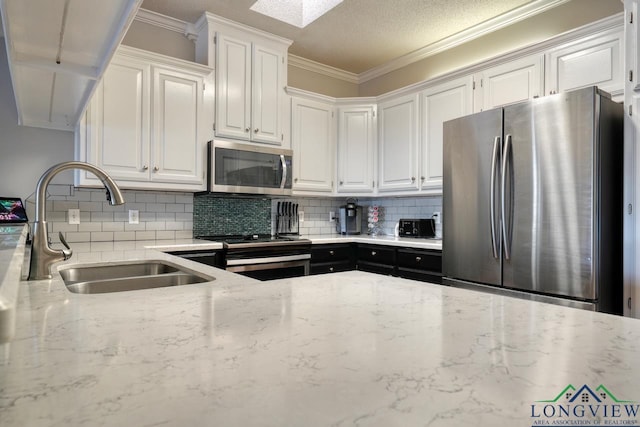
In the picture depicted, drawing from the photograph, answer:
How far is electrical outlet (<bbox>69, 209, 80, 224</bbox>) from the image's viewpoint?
2.81m

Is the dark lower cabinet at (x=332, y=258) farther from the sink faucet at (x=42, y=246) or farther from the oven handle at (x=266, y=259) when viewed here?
the sink faucet at (x=42, y=246)

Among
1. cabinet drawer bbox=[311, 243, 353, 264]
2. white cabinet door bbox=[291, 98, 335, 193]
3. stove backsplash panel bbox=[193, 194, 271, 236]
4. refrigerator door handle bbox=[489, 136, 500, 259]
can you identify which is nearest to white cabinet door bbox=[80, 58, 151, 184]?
stove backsplash panel bbox=[193, 194, 271, 236]

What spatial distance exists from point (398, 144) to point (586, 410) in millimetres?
3322

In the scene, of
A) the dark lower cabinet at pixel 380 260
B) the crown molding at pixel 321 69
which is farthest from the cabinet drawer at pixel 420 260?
the crown molding at pixel 321 69

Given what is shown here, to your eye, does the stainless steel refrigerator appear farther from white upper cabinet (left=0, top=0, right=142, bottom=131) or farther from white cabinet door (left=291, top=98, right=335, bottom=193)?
white upper cabinet (left=0, top=0, right=142, bottom=131)

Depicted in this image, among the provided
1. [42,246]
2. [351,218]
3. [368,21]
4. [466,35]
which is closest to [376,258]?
[351,218]

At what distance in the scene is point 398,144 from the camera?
3.60 metres

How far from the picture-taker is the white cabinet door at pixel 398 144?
3461mm

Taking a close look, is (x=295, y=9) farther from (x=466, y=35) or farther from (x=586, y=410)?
(x=586, y=410)

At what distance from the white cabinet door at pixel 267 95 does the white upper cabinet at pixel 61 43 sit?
57.5 inches

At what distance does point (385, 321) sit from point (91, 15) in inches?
50.5

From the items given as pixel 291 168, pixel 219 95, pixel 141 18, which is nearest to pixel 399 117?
pixel 291 168

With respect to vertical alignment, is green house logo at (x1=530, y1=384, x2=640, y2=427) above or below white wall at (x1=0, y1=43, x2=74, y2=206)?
below

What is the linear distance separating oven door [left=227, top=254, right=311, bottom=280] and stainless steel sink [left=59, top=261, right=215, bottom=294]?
38.3 inches
